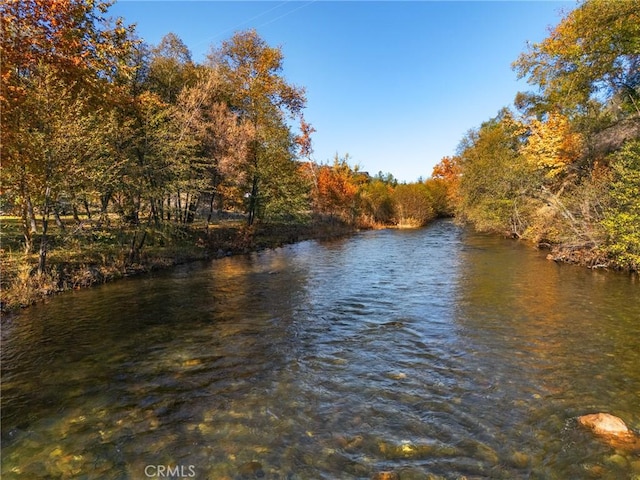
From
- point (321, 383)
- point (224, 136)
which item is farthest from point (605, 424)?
point (224, 136)

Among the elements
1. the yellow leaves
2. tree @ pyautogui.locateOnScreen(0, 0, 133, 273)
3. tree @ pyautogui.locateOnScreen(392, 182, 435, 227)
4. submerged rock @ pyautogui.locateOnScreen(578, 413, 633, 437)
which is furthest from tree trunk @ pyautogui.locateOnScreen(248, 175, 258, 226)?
submerged rock @ pyautogui.locateOnScreen(578, 413, 633, 437)

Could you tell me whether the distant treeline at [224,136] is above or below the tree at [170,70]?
below

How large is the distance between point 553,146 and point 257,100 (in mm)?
21868

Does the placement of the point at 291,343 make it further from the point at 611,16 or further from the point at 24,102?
the point at 611,16

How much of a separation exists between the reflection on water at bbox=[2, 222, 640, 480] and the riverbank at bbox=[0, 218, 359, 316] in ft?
3.40

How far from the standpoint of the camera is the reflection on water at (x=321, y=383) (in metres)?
5.10

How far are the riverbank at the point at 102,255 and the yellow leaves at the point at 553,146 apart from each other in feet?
62.1

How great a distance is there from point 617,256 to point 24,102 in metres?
23.1

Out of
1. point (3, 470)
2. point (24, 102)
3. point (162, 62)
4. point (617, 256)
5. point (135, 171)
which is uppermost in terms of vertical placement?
point (162, 62)

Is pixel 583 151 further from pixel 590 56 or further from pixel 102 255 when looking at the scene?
pixel 102 255

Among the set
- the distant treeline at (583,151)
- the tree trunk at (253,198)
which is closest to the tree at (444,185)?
the distant treeline at (583,151)

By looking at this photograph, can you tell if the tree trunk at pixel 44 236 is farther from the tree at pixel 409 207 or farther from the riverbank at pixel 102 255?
the tree at pixel 409 207

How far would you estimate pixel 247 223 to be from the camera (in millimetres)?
33562

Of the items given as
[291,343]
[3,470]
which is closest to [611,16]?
[291,343]
